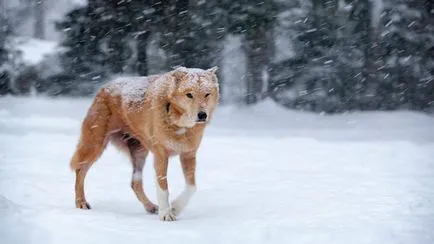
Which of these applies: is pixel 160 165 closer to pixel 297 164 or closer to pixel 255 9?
pixel 297 164

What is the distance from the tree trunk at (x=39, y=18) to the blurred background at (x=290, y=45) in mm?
1871

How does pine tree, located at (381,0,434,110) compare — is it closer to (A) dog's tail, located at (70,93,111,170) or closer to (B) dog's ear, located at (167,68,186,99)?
(A) dog's tail, located at (70,93,111,170)

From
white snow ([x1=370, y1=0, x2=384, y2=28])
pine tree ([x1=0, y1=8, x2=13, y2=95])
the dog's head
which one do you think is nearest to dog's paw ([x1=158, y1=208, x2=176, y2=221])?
the dog's head

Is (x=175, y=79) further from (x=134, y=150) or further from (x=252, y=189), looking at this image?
(x=252, y=189)

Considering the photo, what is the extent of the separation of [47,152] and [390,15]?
34.1 feet

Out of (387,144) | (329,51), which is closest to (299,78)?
(329,51)

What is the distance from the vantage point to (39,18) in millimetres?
19000

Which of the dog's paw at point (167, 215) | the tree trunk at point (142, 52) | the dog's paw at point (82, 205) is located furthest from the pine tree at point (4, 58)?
the dog's paw at point (167, 215)

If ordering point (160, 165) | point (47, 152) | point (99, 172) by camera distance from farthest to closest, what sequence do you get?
1. point (47, 152)
2. point (99, 172)
3. point (160, 165)

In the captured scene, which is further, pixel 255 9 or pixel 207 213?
pixel 255 9

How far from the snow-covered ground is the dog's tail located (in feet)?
1.65

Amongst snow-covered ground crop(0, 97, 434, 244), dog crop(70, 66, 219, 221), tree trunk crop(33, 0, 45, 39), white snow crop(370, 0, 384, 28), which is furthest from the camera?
tree trunk crop(33, 0, 45, 39)

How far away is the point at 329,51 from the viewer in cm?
1612

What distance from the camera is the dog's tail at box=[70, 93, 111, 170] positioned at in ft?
19.6
